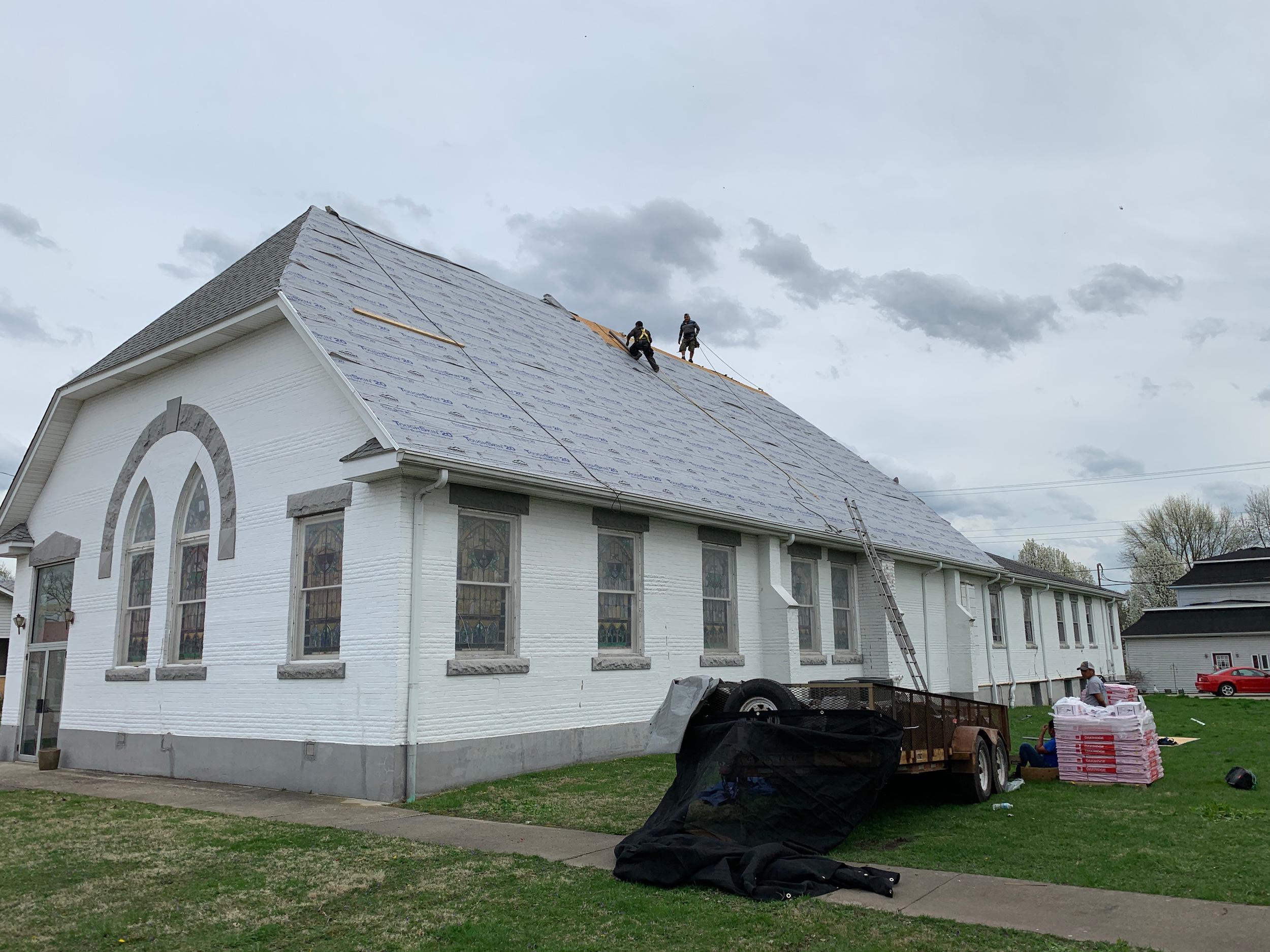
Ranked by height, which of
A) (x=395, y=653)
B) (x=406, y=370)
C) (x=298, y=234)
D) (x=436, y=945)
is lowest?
(x=436, y=945)

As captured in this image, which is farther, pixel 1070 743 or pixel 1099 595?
pixel 1099 595

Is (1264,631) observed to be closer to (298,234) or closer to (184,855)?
(298,234)

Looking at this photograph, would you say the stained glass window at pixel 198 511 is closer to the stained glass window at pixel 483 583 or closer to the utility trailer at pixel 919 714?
the stained glass window at pixel 483 583

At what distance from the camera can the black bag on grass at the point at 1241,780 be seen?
39.3ft

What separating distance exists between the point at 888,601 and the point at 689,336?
12.1 meters

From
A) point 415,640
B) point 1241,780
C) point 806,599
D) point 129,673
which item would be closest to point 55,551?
point 129,673

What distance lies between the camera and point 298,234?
17641mm

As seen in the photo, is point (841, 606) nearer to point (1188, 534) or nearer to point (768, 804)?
point (768, 804)

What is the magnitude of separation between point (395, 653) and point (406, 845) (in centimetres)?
356

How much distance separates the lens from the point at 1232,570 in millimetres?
55875

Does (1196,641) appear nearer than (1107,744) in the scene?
No

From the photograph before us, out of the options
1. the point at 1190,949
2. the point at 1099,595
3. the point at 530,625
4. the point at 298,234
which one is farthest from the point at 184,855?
the point at 1099,595

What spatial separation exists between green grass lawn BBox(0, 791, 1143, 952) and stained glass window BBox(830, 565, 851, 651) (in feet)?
45.5

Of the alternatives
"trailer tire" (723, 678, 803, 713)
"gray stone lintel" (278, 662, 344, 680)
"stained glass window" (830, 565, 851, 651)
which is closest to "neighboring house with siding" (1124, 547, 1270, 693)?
"stained glass window" (830, 565, 851, 651)
